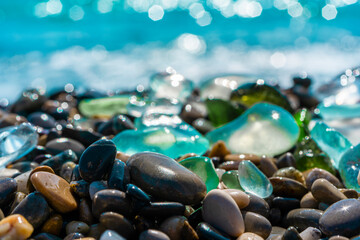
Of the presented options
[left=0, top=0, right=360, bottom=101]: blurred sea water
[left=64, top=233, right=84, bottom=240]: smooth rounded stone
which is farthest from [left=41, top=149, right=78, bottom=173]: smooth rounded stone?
[left=0, top=0, right=360, bottom=101]: blurred sea water

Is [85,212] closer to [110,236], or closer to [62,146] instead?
[110,236]

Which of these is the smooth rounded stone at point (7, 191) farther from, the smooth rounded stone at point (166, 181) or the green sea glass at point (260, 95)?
the green sea glass at point (260, 95)

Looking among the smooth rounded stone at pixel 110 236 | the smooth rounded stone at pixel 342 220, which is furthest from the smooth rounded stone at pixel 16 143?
the smooth rounded stone at pixel 342 220

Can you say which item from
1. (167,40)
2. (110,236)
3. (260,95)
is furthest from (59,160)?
(167,40)

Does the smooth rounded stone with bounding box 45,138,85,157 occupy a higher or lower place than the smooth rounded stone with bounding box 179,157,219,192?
lower

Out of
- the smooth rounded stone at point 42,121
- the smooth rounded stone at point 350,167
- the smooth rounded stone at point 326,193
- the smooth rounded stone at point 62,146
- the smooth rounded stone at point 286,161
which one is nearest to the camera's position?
the smooth rounded stone at point 326,193

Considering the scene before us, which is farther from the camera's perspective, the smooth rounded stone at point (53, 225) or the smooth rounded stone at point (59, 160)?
the smooth rounded stone at point (59, 160)

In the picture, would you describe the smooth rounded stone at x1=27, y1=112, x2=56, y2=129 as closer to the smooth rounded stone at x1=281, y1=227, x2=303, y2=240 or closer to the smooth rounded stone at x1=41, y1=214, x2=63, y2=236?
the smooth rounded stone at x1=41, y1=214, x2=63, y2=236
